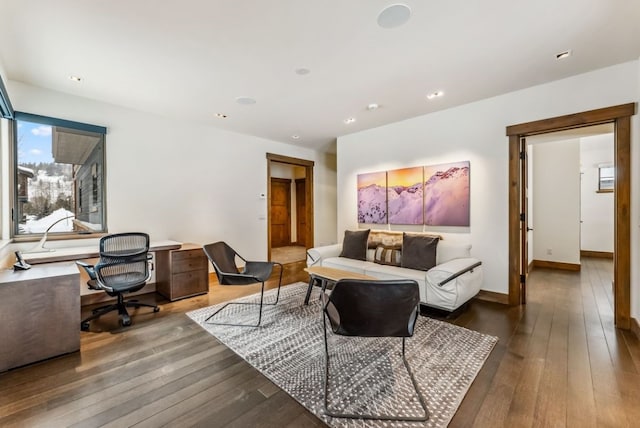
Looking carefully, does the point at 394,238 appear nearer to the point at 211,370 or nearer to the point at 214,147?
the point at 211,370

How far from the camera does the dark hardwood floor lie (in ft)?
5.19

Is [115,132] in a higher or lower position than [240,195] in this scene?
higher

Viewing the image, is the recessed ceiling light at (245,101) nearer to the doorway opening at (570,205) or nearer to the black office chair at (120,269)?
the black office chair at (120,269)

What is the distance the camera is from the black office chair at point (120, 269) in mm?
2801

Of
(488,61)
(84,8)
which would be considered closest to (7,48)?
(84,8)

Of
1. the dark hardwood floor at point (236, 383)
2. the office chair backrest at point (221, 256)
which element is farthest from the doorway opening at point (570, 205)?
the office chair backrest at point (221, 256)

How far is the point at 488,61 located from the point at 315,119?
2408 mm

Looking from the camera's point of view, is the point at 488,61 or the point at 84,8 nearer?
the point at 84,8

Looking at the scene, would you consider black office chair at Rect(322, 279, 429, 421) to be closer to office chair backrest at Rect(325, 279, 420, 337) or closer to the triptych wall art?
office chair backrest at Rect(325, 279, 420, 337)

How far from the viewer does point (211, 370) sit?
6.79 feet

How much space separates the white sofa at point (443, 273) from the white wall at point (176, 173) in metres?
2.02

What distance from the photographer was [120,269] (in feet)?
9.89

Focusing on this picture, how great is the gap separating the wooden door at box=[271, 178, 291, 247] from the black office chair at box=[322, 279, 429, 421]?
698cm

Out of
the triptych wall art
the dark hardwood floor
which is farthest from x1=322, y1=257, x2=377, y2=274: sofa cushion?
the dark hardwood floor
